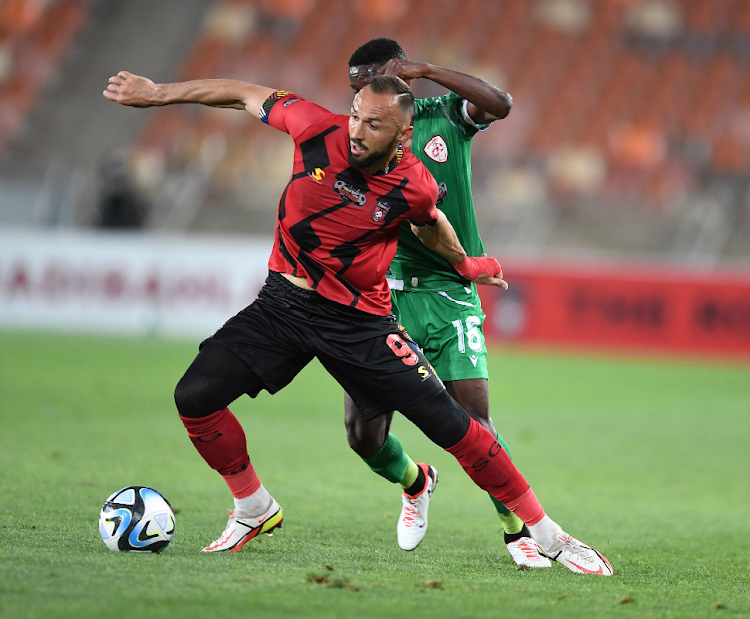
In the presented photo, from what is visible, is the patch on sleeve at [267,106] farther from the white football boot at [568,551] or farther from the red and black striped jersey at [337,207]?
the white football boot at [568,551]

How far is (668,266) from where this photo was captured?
17359 mm

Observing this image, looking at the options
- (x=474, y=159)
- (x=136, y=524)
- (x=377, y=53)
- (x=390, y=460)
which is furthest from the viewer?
(x=474, y=159)

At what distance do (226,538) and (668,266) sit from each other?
13822 millimetres

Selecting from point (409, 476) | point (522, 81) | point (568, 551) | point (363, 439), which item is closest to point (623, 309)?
point (522, 81)

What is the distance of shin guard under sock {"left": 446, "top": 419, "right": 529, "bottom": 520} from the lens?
188 inches

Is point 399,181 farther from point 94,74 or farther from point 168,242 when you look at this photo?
point 94,74

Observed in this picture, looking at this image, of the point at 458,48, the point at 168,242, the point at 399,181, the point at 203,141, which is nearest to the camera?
the point at 399,181

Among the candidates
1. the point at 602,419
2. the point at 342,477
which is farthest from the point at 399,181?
the point at 602,419

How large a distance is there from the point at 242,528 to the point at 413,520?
99 centimetres

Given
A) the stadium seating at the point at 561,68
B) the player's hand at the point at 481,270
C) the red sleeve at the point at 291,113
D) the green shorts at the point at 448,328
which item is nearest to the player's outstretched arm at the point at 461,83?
the red sleeve at the point at 291,113

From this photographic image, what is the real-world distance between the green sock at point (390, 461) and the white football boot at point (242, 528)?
2.51ft

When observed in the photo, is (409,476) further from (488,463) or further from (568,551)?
(568,551)

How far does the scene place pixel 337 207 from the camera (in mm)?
4629

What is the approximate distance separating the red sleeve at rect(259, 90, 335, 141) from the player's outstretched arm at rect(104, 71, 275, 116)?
0.05 metres
